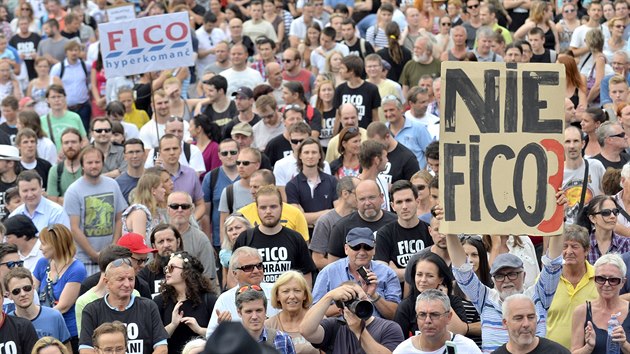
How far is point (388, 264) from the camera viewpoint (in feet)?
36.3

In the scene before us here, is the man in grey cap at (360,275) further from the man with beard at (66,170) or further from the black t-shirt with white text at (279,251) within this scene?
the man with beard at (66,170)

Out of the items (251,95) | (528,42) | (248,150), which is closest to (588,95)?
(528,42)

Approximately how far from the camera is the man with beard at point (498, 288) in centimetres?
908

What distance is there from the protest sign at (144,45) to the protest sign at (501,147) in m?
7.87

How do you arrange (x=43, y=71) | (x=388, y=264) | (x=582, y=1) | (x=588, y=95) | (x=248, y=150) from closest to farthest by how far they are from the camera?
(x=388, y=264)
(x=248, y=150)
(x=588, y=95)
(x=43, y=71)
(x=582, y=1)

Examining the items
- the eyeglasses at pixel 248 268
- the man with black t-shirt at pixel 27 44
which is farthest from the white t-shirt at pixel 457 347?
the man with black t-shirt at pixel 27 44

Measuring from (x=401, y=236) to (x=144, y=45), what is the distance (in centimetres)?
586

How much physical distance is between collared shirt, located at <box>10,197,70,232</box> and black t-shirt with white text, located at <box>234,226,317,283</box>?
2.37 m

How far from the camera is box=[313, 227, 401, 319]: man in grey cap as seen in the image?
10.1 metres

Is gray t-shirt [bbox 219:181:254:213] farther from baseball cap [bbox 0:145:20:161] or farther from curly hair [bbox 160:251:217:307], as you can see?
curly hair [bbox 160:251:217:307]

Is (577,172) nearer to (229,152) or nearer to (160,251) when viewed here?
(229,152)

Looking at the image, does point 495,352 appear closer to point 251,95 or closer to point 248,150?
point 248,150

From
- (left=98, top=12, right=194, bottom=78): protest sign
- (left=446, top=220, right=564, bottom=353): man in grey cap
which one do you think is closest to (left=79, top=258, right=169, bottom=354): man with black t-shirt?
(left=446, top=220, right=564, bottom=353): man in grey cap

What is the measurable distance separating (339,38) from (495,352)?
11.7 metres
